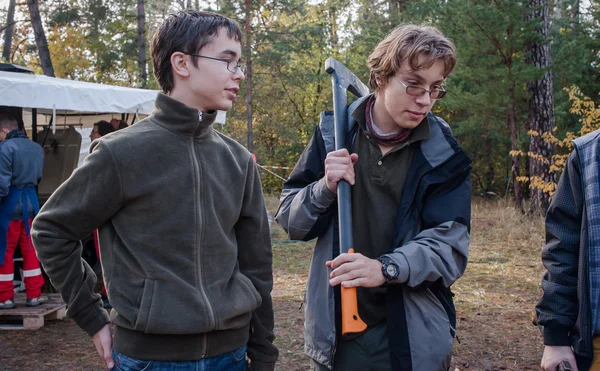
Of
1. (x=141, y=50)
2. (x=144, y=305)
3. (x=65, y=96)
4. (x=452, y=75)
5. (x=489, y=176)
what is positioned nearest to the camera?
(x=144, y=305)

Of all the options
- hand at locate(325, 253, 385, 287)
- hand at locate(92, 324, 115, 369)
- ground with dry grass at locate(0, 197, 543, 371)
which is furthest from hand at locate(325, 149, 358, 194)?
ground with dry grass at locate(0, 197, 543, 371)

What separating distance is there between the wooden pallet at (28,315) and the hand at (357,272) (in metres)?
4.41

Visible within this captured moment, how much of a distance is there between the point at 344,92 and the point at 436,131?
1.36 feet

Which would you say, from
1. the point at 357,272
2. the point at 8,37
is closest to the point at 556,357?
the point at 357,272

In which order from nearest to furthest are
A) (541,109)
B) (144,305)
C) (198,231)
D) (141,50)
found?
(144,305) → (198,231) → (541,109) → (141,50)

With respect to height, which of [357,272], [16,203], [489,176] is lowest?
[489,176]

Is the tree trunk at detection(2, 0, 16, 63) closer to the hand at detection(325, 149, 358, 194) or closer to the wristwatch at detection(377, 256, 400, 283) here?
the hand at detection(325, 149, 358, 194)

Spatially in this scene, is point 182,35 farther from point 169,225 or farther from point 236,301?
point 236,301

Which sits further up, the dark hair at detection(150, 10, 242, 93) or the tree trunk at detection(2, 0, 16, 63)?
the tree trunk at detection(2, 0, 16, 63)

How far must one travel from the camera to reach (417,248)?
6.19ft

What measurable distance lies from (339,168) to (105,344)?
0.97m

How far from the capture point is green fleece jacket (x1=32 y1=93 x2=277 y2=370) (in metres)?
1.80

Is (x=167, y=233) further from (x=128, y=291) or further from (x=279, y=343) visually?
(x=279, y=343)

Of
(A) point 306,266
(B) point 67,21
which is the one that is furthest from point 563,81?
(B) point 67,21
